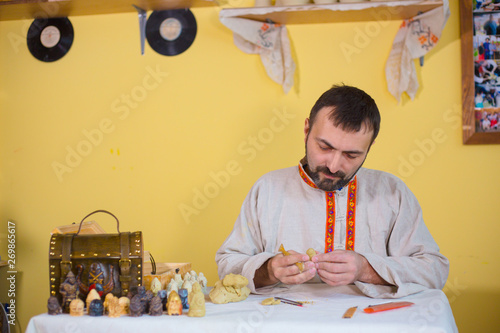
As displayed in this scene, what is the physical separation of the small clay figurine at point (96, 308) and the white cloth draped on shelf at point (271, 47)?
2.05m

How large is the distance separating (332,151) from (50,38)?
2.49 m

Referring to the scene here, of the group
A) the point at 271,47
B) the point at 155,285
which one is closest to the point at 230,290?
the point at 155,285

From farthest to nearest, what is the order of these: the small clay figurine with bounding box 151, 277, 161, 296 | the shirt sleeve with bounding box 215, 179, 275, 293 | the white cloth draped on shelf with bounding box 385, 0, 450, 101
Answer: the white cloth draped on shelf with bounding box 385, 0, 450, 101
the shirt sleeve with bounding box 215, 179, 275, 293
the small clay figurine with bounding box 151, 277, 161, 296

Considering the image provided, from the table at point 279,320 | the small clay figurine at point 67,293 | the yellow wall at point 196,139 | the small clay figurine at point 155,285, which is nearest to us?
the table at point 279,320

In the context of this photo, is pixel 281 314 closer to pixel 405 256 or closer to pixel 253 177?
pixel 405 256

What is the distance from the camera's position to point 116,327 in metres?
1.66

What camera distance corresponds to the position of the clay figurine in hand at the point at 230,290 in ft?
6.14

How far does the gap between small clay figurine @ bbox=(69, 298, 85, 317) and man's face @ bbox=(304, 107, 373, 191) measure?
1.07 m

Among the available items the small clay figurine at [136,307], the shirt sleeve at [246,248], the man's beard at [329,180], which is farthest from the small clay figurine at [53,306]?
the man's beard at [329,180]

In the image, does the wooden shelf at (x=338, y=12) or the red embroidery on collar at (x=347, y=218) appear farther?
the wooden shelf at (x=338, y=12)

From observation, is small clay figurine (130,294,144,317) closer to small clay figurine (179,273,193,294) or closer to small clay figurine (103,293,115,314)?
small clay figurine (103,293,115,314)

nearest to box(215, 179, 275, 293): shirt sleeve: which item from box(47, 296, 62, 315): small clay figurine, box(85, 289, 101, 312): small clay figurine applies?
box(85, 289, 101, 312): small clay figurine

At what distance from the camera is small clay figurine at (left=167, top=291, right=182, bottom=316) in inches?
67.4

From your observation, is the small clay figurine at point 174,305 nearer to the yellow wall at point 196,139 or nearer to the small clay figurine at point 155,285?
the small clay figurine at point 155,285
